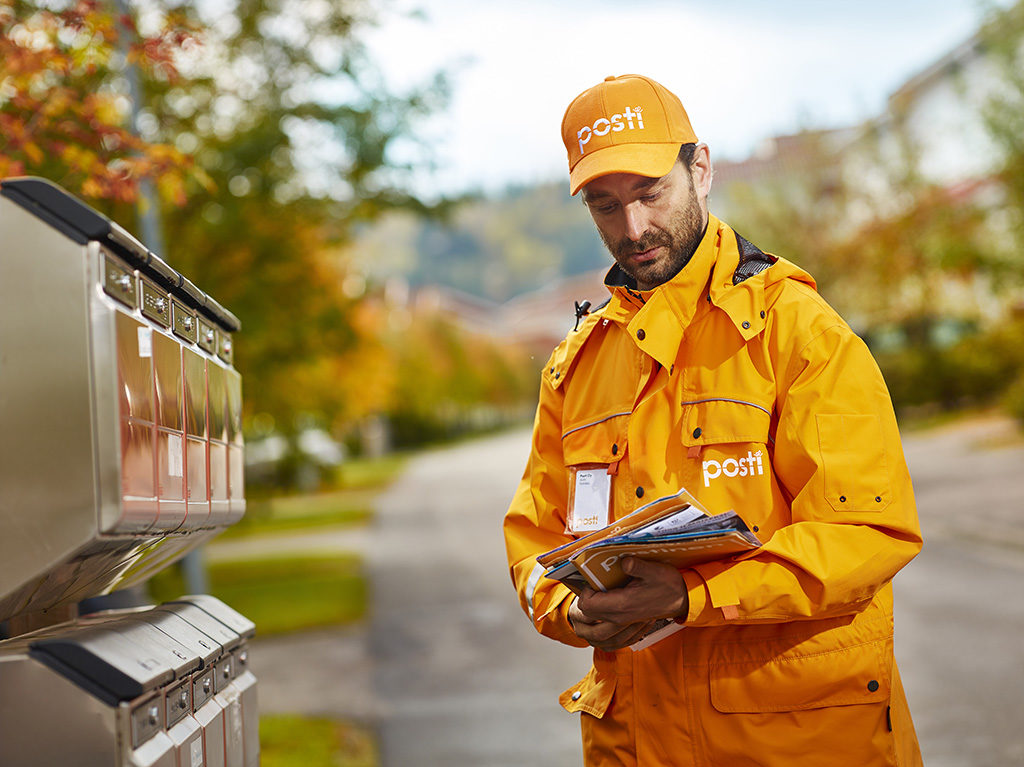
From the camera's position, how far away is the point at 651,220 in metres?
3.00

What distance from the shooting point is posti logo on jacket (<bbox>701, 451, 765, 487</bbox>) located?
9.11 ft

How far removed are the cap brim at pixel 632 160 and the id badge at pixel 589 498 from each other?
2.42ft

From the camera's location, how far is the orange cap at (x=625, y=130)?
9.58 ft

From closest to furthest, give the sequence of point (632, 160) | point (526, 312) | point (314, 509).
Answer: point (632, 160), point (314, 509), point (526, 312)

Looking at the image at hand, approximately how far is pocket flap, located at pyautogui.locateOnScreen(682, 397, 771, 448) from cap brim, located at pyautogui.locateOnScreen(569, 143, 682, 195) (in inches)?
23.0

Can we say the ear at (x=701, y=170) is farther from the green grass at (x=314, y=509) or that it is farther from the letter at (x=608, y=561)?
the green grass at (x=314, y=509)

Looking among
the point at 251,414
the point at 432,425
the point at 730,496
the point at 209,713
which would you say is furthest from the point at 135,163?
the point at 432,425

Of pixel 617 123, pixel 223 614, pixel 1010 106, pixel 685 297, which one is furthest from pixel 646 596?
pixel 1010 106

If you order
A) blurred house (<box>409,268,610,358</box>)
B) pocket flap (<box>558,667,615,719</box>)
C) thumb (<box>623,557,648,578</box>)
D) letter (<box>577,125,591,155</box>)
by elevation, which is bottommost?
pocket flap (<box>558,667,615,719</box>)

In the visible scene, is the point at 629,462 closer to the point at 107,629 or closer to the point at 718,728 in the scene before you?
the point at 718,728

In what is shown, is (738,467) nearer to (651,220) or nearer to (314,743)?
(651,220)

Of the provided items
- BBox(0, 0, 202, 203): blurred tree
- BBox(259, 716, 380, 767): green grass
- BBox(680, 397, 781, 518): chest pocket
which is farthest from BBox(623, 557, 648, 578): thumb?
BBox(259, 716, 380, 767): green grass

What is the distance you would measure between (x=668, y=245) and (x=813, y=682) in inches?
43.8

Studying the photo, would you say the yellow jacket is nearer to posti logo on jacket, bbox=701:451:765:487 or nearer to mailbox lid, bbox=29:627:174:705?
posti logo on jacket, bbox=701:451:765:487
